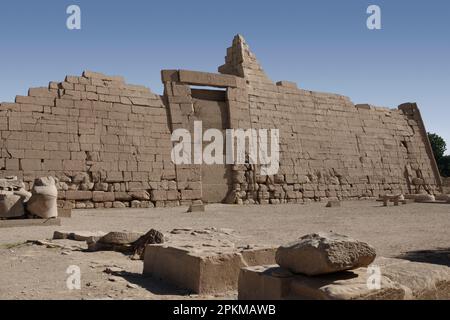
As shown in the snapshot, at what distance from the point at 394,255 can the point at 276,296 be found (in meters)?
3.20

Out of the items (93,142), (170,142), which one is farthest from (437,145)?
(93,142)

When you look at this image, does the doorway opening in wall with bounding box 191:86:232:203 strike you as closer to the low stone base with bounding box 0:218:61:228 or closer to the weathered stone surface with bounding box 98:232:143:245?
the low stone base with bounding box 0:218:61:228

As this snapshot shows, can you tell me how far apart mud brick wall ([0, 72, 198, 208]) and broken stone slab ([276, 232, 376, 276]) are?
404 inches

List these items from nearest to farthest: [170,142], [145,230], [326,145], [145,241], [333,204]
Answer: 1. [145,241]
2. [145,230]
3. [333,204]
4. [170,142]
5. [326,145]

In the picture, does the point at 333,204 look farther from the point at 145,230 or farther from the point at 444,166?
the point at 444,166

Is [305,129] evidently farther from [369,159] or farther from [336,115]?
[369,159]

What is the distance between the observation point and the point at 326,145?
57.8ft

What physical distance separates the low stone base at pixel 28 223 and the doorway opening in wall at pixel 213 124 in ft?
20.9

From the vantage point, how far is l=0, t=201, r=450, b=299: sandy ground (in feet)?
12.9

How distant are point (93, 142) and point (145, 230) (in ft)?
19.9

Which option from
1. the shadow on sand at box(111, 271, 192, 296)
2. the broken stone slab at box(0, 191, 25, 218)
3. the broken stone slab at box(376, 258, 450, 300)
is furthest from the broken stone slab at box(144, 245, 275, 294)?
the broken stone slab at box(0, 191, 25, 218)

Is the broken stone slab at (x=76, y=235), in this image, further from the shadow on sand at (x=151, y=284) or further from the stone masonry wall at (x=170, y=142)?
the stone masonry wall at (x=170, y=142)

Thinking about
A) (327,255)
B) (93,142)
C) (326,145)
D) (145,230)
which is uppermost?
(326,145)
